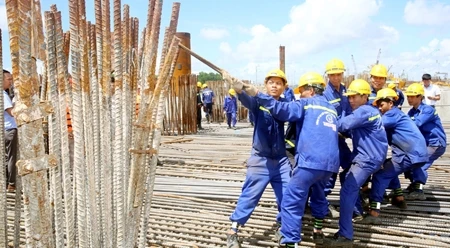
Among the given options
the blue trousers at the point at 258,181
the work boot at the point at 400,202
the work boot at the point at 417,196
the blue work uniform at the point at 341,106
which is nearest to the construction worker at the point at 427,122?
the work boot at the point at 417,196

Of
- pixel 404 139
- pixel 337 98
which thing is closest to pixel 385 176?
pixel 404 139

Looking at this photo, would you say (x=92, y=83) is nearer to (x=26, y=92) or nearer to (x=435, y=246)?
(x=26, y=92)

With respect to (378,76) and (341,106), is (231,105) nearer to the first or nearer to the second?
(378,76)

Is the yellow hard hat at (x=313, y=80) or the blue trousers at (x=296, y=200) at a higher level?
the yellow hard hat at (x=313, y=80)

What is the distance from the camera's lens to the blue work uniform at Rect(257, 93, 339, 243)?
3.29m

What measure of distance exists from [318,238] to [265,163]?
2.57 feet

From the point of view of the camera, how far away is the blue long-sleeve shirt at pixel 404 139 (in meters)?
4.24

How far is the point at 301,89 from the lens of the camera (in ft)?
12.5

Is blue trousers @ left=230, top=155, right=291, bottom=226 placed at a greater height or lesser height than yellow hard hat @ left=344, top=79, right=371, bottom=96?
lesser

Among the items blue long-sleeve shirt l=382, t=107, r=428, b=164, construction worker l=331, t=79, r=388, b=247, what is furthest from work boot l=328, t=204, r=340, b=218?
blue long-sleeve shirt l=382, t=107, r=428, b=164

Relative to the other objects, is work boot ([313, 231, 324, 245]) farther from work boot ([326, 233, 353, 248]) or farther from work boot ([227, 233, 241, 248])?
work boot ([227, 233, 241, 248])

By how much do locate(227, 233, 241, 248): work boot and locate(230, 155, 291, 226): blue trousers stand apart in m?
0.12

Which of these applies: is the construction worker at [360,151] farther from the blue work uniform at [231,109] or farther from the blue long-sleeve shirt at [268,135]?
the blue work uniform at [231,109]

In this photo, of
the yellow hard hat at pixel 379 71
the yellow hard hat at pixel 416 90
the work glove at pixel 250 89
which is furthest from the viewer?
the yellow hard hat at pixel 379 71
